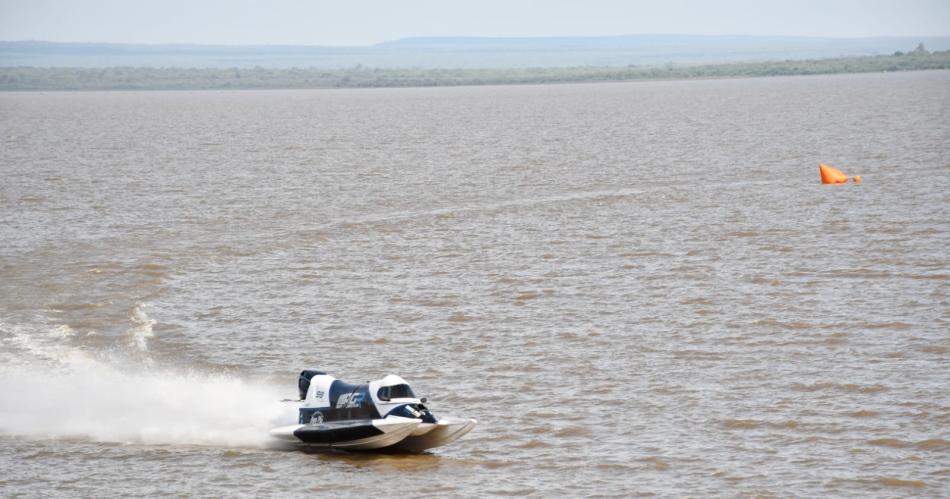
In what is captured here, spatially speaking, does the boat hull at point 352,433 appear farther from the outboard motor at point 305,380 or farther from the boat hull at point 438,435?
the outboard motor at point 305,380

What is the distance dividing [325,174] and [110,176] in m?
13.7

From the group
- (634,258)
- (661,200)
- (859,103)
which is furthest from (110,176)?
(859,103)

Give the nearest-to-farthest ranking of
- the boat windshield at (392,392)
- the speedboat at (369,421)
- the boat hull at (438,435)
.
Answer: the boat hull at (438,435), the speedboat at (369,421), the boat windshield at (392,392)

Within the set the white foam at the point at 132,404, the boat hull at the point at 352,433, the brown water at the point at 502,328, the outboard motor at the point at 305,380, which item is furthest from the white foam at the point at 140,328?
the boat hull at the point at 352,433

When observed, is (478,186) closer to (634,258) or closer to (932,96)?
(634,258)

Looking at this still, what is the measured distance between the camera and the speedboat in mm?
26938

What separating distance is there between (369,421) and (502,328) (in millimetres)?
10770

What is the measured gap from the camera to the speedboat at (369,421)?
88.4 feet

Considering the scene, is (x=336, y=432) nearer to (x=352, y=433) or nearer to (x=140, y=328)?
(x=352, y=433)

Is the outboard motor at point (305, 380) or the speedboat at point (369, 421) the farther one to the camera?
the outboard motor at point (305, 380)

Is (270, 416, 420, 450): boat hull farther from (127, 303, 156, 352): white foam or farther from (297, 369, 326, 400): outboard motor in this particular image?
(127, 303, 156, 352): white foam

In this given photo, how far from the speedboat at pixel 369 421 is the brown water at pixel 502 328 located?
490mm

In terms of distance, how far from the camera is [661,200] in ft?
211

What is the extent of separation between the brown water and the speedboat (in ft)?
1.61
